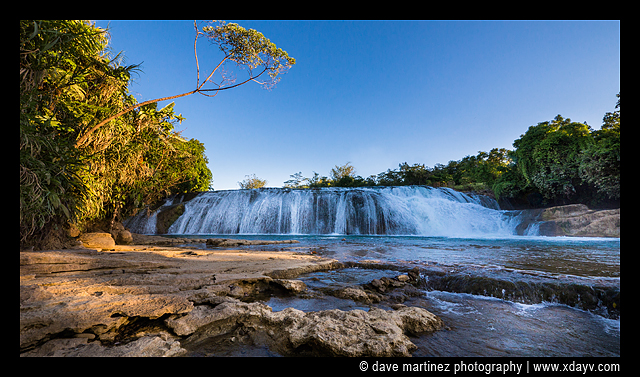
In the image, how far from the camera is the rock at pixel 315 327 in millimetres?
1756

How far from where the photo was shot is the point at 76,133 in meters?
5.25

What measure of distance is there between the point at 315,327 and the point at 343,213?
1707 cm

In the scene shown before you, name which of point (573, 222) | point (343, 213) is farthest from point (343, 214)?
point (573, 222)

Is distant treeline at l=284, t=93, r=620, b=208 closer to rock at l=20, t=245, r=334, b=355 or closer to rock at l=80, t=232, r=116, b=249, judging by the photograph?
rock at l=20, t=245, r=334, b=355

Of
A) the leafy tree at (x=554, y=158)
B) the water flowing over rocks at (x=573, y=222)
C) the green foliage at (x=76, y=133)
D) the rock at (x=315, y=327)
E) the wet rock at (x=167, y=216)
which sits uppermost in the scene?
the leafy tree at (x=554, y=158)

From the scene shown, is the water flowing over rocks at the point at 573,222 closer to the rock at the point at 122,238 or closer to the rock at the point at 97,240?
the rock at the point at 97,240

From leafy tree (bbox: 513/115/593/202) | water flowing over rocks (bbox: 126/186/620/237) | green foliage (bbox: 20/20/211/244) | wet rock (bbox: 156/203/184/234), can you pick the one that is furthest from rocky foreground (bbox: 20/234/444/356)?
leafy tree (bbox: 513/115/593/202)

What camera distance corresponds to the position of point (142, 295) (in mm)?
2416

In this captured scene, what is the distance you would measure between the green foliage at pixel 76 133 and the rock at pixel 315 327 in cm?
328

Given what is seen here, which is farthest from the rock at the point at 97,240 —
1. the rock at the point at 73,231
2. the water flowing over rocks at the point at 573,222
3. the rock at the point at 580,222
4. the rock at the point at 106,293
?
the rock at the point at 580,222

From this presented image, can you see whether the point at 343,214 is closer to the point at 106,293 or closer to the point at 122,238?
the point at 122,238
